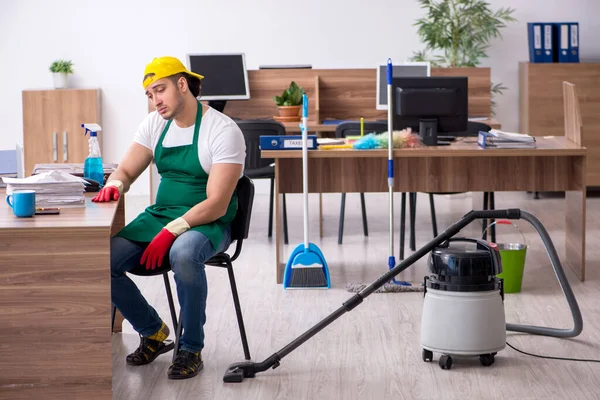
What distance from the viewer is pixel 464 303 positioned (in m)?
3.16

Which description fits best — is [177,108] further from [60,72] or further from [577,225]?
[60,72]

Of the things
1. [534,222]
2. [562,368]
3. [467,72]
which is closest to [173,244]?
[534,222]

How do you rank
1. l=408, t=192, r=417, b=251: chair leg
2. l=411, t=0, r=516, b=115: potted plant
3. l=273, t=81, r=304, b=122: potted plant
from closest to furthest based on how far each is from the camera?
l=408, t=192, r=417, b=251: chair leg, l=273, t=81, r=304, b=122: potted plant, l=411, t=0, r=516, b=115: potted plant

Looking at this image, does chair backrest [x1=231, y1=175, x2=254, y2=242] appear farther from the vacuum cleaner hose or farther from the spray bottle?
the vacuum cleaner hose

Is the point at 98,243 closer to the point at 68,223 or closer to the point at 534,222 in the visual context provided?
the point at 68,223

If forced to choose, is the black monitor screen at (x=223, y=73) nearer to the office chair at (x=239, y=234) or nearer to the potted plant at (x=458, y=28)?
the potted plant at (x=458, y=28)

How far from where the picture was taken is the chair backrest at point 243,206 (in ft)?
10.8

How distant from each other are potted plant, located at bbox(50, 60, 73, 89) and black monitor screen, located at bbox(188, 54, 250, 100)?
1376mm

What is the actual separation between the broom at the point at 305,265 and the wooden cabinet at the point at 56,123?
3087 mm

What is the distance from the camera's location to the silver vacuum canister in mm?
3160

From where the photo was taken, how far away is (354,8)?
292 inches

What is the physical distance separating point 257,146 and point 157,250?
7.82 ft

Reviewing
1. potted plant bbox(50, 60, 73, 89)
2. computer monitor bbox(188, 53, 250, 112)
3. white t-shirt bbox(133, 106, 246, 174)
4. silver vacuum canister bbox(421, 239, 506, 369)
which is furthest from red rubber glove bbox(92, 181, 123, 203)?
potted plant bbox(50, 60, 73, 89)

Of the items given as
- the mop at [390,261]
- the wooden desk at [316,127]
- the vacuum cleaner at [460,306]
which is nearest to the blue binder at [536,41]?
the wooden desk at [316,127]
